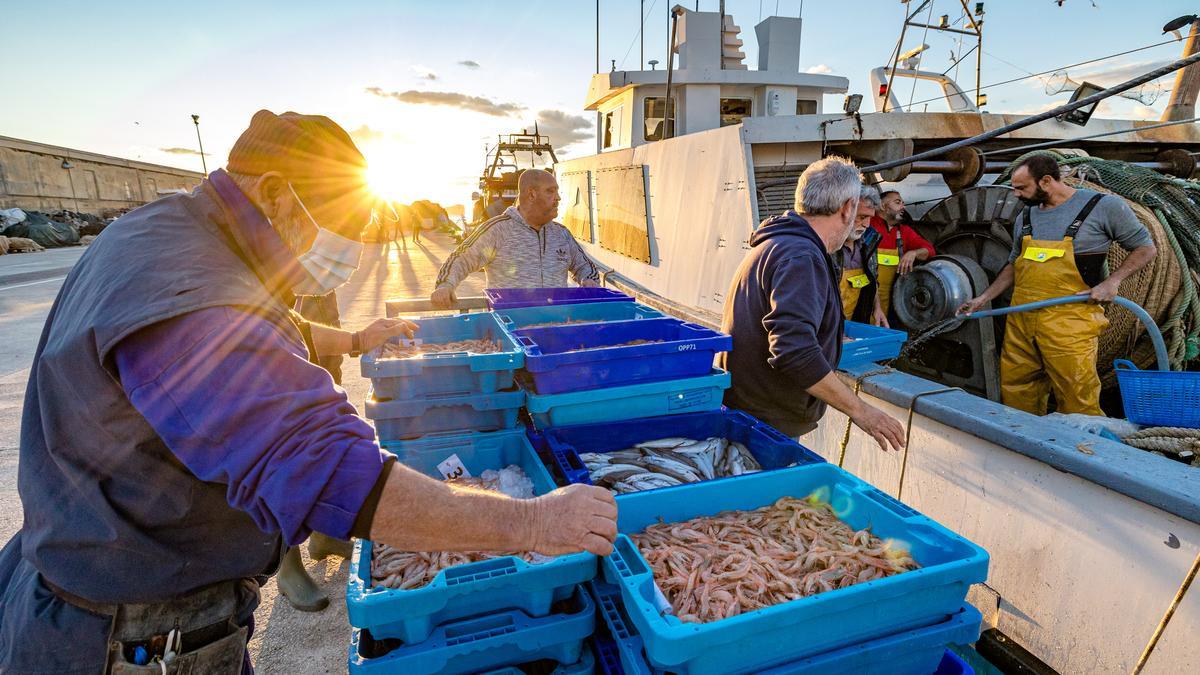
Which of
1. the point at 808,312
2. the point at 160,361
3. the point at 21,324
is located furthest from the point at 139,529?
the point at 21,324

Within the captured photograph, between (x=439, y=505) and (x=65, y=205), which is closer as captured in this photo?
(x=439, y=505)

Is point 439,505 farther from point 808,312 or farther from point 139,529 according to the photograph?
point 808,312

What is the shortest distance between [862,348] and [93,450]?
440cm

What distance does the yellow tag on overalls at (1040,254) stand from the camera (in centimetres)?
475

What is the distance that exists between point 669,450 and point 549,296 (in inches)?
99.8

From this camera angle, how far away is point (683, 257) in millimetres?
7867

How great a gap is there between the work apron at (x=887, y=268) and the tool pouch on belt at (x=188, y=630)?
6.17 metres

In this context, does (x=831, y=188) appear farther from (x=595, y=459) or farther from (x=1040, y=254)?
(x=1040, y=254)

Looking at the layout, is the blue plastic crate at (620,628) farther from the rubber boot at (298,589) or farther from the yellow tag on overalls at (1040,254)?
the yellow tag on overalls at (1040,254)

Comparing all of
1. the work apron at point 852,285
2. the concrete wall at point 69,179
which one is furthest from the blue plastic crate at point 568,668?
the concrete wall at point 69,179

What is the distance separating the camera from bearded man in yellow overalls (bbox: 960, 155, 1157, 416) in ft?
15.0

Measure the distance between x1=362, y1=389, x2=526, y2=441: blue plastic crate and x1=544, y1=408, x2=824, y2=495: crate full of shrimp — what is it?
26cm

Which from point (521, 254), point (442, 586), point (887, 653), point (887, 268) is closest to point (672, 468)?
point (887, 653)

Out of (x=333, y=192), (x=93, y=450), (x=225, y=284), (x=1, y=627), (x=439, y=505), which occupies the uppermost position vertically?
(x=333, y=192)
